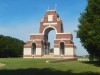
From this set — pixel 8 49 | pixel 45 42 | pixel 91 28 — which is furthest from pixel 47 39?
pixel 91 28

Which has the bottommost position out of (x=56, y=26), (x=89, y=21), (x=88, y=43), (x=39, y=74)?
(x=39, y=74)

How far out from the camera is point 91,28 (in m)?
35.5

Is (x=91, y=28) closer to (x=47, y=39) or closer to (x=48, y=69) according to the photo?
(x=48, y=69)

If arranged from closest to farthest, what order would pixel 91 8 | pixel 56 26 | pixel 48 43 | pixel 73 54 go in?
pixel 91 8 < pixel 73 54 < pixel 56 26 < pixel 48 43

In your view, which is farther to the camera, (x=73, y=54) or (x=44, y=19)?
(x=44, y=19)

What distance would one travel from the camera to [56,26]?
2938 inches

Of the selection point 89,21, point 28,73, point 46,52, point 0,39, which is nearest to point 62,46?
point 46,52

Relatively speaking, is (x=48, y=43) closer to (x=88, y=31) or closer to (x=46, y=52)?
(x=46, y=52)

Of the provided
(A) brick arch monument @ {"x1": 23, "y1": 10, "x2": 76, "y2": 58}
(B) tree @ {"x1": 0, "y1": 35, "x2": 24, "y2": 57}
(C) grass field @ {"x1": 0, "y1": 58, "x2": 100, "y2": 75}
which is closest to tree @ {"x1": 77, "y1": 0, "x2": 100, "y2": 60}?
(C) grass field @ {"x1": 0, "y1": 58, "x2": 100, "y2": 75}

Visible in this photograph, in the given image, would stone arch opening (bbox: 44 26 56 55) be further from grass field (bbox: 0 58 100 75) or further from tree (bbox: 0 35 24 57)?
grass field (bbox: 0 58 100 75)

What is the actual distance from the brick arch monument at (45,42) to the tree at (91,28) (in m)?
29.4

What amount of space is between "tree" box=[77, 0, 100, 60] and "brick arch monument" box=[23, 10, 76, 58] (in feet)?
96.3

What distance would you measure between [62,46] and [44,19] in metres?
9.53

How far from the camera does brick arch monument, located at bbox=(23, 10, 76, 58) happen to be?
71.1 metres
